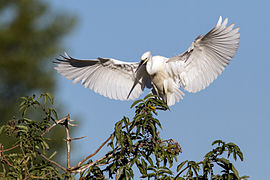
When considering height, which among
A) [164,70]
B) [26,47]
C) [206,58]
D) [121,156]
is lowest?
[121,156]

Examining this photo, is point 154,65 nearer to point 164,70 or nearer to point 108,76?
point 164,70

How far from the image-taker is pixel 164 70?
16.5ft

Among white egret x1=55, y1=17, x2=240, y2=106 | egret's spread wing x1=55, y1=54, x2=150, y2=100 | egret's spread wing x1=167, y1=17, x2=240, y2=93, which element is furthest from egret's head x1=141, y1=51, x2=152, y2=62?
egret's spread wing x1=55, y1=54, x2=150, y2=100

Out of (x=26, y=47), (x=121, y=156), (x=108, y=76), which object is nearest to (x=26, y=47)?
(x=26, y=47)

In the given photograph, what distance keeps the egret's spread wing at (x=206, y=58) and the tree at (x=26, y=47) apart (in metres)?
6.43

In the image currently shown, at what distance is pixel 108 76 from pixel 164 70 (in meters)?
0.81

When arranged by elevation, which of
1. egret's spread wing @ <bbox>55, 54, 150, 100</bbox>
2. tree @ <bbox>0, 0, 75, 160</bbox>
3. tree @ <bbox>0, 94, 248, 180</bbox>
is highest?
tree @ <bbox>0, 0, 75, 160</bbox>

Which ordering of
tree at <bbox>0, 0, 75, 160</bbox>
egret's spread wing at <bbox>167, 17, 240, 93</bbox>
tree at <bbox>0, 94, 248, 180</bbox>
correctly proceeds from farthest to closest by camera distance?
tree at <bbox>0, 0, 75, 160</bbox> → egret's spread wing at <bbox>167, 17, 240, 93</bbox> → tree at <bbox>0, 94, 248, 180</bbox>

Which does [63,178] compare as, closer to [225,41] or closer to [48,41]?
[225,41]

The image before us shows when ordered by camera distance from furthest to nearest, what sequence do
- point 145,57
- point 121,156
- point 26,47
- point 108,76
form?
1. point 26,47
2. point 108,76
3. point 145,57
4. point 121,156

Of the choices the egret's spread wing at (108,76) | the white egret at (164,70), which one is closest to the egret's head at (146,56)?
the white egret at (164,70)

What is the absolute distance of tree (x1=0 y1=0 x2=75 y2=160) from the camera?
1145 cm

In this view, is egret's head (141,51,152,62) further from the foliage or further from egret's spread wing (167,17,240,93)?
the foliage

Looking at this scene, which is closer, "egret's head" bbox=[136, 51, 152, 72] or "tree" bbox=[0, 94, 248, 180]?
"tree" bbox=[0, 94, 248, 180]
